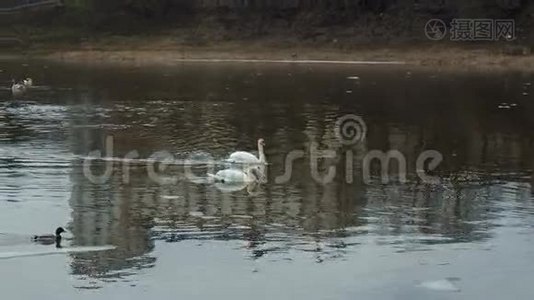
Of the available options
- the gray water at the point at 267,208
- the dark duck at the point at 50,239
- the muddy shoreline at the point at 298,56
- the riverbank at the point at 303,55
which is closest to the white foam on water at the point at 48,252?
the gray water at the point at 267,208

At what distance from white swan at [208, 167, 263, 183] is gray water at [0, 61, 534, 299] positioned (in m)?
0.30

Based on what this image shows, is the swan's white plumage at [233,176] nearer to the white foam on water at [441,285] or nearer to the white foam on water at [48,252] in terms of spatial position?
the white foam on water at [48,252]

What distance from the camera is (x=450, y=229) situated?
52.2 ft

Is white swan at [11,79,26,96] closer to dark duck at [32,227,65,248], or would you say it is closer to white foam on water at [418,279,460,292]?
dark duck at [32,227,65,248]

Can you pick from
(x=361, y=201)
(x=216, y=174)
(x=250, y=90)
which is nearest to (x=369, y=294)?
(x=361, y=201)

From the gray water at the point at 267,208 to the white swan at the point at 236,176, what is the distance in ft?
0.97

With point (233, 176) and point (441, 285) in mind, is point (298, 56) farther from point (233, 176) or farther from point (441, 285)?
point (441, 285)

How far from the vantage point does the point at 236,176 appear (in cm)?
1934

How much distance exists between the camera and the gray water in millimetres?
13281

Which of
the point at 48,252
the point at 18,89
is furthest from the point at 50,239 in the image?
the point at 18,89

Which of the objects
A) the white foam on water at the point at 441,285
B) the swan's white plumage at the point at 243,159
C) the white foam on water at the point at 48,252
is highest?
Result: the swan's white plumage at the point at 243,159

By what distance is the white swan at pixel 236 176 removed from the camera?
1934 centimetres

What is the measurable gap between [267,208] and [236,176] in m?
2.21

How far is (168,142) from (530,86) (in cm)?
2114
